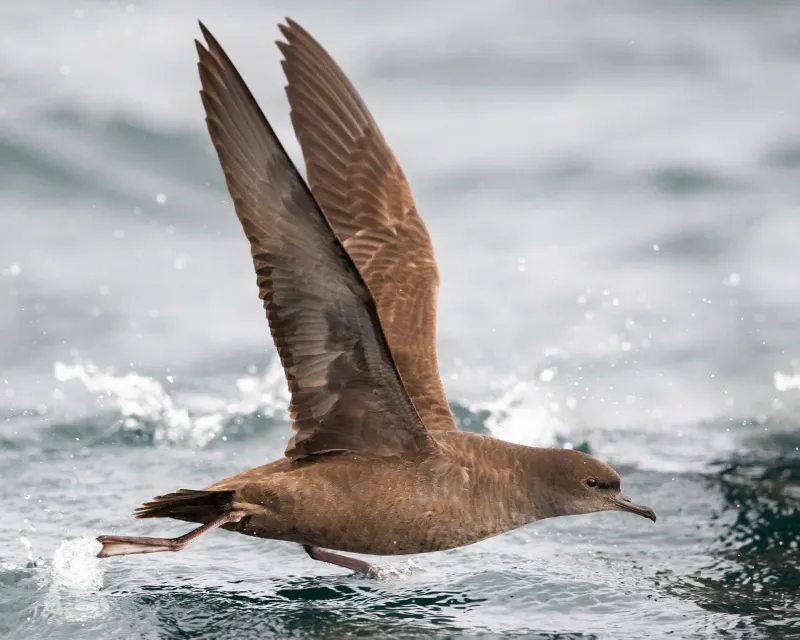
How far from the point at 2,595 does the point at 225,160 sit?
296cm

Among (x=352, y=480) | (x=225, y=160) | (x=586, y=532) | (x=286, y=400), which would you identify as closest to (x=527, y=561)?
(x=586, y=532)

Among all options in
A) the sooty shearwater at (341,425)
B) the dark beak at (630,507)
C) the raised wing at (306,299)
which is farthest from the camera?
the dark beak at (630,507)

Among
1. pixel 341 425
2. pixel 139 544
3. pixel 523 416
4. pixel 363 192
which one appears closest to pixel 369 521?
pixel 341 425

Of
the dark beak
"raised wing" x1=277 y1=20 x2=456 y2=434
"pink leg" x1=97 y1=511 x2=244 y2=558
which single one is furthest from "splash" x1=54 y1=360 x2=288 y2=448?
the dark beak

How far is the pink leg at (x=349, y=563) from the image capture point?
6.71 m

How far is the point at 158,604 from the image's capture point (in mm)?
6480

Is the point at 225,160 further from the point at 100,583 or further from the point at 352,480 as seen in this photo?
the point at 100,583

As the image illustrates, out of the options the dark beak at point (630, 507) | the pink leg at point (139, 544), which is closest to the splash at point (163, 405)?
the pink leg at point (139, 544)

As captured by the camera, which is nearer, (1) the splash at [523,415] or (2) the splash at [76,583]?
(2) the splash at [76,583]

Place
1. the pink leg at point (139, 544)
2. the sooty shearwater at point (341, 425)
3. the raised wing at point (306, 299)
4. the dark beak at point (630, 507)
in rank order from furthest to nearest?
the dark beak at point (630, 507) → the pink leg at point (139, 544) → the sooty shearwater at point (341, 425) → the raised wing at point (306, 299)

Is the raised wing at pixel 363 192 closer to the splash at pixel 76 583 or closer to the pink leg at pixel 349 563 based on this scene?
the pink leg at pixel 349 563

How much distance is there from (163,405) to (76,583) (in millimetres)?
2970

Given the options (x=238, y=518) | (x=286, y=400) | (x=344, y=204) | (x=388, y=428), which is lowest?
(x=238, y=518)

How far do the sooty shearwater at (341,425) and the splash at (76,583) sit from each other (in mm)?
819
